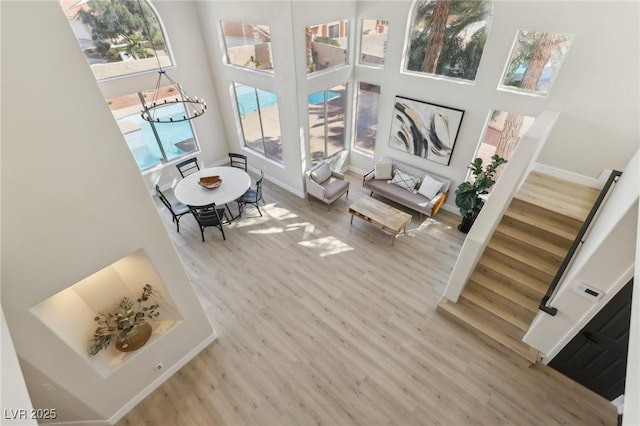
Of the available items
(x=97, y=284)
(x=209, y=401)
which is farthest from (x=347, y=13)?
(x=209, y=401)

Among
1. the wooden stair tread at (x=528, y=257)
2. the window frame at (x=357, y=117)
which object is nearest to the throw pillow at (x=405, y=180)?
the window frame at (x=357, y=117)

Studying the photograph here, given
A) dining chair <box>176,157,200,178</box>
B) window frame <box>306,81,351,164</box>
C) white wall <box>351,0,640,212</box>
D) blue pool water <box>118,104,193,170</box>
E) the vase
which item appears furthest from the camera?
dining chair <box>176,157,200,178</box>

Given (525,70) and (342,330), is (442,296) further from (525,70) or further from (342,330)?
(525,70)

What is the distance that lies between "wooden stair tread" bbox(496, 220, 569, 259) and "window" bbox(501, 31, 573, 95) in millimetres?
2303

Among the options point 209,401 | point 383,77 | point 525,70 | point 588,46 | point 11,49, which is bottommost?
point 209,401

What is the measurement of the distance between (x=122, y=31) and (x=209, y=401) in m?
6.75

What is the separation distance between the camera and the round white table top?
6.13 m

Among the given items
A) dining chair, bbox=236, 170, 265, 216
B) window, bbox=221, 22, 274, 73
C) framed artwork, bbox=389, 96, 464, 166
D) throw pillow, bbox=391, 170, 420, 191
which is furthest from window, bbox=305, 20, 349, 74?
throw pillow, bbox=391, 170, 420, 191

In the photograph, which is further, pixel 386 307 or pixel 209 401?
pixel 386 307

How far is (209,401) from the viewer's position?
399cm

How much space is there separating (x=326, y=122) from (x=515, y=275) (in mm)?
5119

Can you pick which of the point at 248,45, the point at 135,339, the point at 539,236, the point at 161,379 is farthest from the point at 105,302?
the point at 539,236

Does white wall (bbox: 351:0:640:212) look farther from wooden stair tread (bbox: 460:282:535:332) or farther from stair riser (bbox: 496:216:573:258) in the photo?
wooden stair tread (bbox: 460:282:535:332)

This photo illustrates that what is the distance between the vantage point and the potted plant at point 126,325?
3.34m
